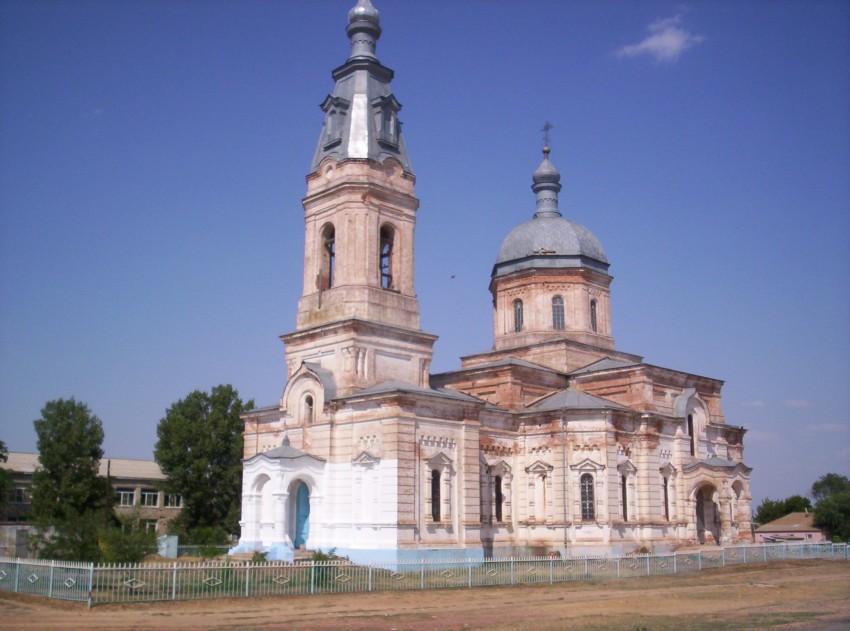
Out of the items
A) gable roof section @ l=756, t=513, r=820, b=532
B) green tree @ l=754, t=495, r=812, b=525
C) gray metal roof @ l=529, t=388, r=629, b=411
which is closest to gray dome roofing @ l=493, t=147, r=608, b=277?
gray metal roof @ l=529, t=388, r=629, b=411

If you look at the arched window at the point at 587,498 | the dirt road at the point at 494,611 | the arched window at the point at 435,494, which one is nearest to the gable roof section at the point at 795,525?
the arched window at the point at 587,498

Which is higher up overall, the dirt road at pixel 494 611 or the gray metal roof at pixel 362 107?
the gray metal roof at pixel 362 107

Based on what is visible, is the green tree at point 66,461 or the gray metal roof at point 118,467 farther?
the gray metal roof at point 118,467

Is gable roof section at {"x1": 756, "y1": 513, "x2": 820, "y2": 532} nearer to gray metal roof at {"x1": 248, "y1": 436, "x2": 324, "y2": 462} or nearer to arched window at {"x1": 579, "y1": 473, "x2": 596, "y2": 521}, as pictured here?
arched window at {"x1": 579, "y1": 473, "x2": 596, "y2": 521}

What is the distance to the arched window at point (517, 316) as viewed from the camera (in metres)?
41.7

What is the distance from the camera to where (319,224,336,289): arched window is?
34.1 metres

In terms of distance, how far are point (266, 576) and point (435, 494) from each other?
10.7m

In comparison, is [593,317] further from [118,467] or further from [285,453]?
[118,467]

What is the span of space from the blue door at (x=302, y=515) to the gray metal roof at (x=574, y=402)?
9.77 metres

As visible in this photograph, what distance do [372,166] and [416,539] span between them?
46.3 feet

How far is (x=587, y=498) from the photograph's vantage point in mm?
32906

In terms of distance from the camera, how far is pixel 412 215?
114 feet

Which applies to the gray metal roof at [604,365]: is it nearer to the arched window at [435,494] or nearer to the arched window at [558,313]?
the arched window at [558,313]

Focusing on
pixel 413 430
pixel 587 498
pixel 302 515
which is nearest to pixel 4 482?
pixel 302 515
